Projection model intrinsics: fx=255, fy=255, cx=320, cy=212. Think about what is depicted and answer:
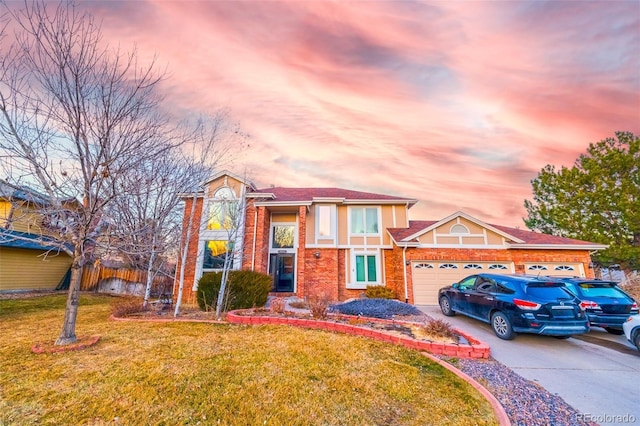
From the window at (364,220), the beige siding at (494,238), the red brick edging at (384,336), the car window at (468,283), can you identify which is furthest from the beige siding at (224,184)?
the beige siding at (494,238)

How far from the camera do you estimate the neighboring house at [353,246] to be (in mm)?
12922

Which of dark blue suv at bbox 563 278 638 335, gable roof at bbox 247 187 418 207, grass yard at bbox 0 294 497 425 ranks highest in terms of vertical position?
gable roof at bbox 247 187 418 207

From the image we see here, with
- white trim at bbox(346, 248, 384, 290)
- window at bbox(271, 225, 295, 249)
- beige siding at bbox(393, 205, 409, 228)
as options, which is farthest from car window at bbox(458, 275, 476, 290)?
Result: window at bbox(271, 225, 295, 249)

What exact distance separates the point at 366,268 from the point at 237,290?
25.5 ft

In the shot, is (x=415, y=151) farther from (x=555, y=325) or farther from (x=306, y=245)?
(x=555, y=325)

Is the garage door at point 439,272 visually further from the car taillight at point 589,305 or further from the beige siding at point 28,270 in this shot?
the beige siding at point 28,270

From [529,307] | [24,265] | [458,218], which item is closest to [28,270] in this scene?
[24,265]

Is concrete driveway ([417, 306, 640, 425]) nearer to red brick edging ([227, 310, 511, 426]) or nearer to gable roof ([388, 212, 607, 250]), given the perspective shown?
red brick edging ([227, 310, 511, 426])

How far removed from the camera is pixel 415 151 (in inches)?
580

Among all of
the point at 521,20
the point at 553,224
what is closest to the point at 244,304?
the point at 521,20

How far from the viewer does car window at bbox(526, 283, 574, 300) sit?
6.41 meters

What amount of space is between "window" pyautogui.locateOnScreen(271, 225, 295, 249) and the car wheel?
10.5 meters

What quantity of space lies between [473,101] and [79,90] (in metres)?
13.1

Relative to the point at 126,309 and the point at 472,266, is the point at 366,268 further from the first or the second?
the point at 126,309
